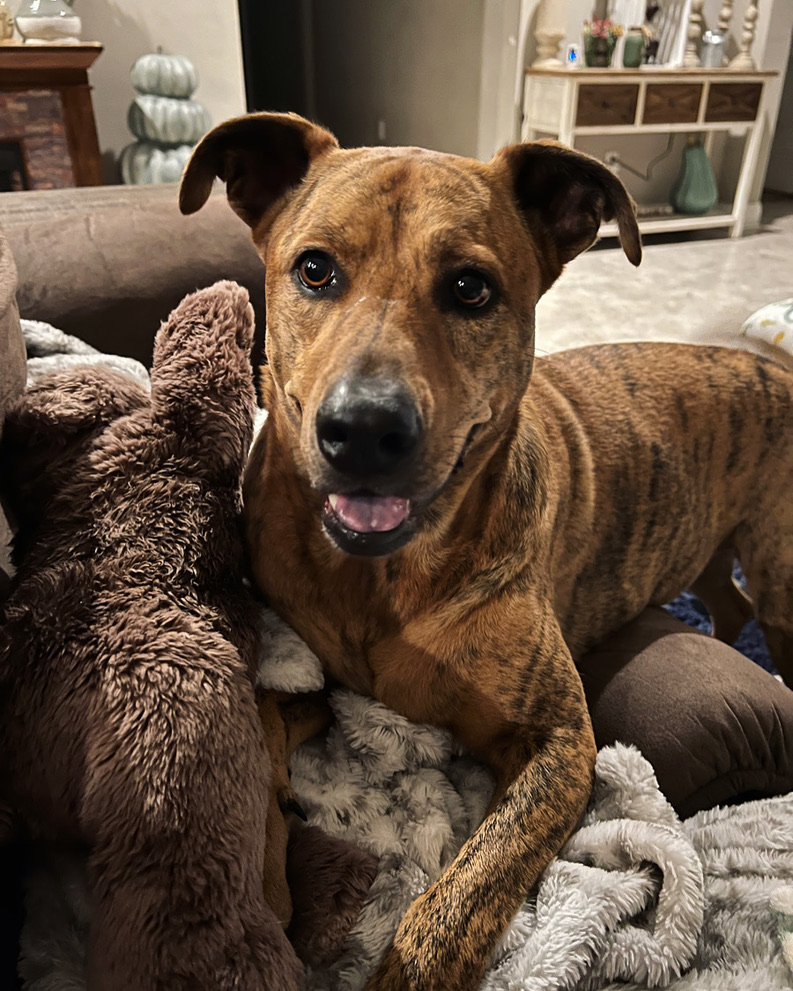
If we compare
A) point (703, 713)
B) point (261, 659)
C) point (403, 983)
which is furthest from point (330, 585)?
point (703, 713)

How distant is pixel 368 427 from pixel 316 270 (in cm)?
37

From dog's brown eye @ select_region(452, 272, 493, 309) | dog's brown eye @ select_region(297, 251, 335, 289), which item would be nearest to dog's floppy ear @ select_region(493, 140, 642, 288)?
dog's brown eye @ select_region(452, 272, 493, 309)

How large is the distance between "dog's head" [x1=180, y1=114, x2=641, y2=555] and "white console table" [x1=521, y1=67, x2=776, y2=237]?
510 centimetres

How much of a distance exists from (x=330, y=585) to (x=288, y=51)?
10979 mm

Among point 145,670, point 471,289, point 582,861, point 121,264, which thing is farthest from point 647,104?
point 145,670

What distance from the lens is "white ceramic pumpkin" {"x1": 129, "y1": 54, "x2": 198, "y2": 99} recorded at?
16.3ft

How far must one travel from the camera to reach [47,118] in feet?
15.7

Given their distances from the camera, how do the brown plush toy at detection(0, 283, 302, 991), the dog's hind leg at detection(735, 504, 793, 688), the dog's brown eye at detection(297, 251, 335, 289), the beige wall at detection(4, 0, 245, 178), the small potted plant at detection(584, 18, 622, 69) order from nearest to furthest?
1. the brown plush toy at detection(0, 283, 302, 991)
2. the dog's brown eye at detection(297, 251, 335, 289)
3. the dog's hind leg at detection(735, 504, 793, 688)
4. the beige wall at detection(4, 0, 245, 178)
5. the small potted plant at detection(584, 18, 622, 69)

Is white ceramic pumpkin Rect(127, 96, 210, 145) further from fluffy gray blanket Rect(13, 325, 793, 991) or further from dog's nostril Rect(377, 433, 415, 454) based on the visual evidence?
dog's nostril Rect(377, 433, 415, 454)

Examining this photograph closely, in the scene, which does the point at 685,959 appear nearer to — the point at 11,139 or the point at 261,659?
the point at 261,659

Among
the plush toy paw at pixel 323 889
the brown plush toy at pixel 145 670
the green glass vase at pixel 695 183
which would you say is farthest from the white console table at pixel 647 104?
the plush toy paw at pixel 323 889

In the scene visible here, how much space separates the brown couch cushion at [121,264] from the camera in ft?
6.63

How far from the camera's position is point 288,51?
10.3m

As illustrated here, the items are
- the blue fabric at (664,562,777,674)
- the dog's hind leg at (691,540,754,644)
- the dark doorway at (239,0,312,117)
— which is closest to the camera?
the dog's hind leg at (691,540,754,644)
